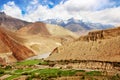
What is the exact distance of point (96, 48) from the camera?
260 feet

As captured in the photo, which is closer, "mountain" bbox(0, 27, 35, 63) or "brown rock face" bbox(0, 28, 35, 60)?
"mountain" bbox(0, 27, 35, 63)

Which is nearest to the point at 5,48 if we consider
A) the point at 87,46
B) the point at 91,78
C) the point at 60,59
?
the point at 60,59

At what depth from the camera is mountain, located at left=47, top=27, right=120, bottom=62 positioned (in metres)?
72.0

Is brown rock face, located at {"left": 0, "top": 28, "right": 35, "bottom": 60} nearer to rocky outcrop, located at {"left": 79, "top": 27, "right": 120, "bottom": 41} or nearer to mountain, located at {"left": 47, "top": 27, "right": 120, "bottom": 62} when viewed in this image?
mountain, located at {"left": 47, "top": 27, "right": 120, "bottom": 62}

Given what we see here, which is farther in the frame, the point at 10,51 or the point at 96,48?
the point at 10,51

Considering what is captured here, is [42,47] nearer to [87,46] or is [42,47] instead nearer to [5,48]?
[5,48]

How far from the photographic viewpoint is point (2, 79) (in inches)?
2571

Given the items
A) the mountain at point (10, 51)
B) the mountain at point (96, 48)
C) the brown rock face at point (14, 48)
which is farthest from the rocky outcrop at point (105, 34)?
the brown rock face at point (14, 48)

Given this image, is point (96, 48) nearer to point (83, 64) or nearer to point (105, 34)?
point (105, 34)

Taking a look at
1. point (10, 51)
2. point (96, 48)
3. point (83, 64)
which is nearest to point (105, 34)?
point (96, 48)

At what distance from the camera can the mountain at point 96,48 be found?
2833 inches

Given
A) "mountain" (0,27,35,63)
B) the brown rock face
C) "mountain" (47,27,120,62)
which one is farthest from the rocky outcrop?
the brown rock face

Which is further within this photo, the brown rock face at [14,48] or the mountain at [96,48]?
the brown rock face at [14,48]

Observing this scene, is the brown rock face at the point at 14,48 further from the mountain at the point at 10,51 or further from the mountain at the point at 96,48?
the mountain at the point at 96,48
